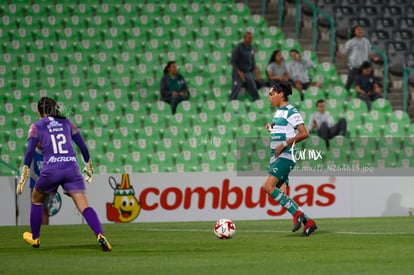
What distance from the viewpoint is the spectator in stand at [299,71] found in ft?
83.2

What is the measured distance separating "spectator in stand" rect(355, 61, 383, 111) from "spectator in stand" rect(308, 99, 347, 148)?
2.21m

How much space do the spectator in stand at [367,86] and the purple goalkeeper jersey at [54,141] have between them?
14.2 meters

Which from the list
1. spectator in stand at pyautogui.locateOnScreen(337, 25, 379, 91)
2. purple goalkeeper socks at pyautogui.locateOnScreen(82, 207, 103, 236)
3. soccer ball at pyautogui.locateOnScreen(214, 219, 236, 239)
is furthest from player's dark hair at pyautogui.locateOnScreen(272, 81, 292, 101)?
spectator in stand at pyautogui.locateOnScreen(337, 25, 379, 91)

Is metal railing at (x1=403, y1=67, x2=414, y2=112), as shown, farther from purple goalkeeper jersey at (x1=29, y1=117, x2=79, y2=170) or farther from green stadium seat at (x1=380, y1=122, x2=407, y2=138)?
purple goalkeeper jersey at (x1=29, y1=117, x2=79, y2=170)

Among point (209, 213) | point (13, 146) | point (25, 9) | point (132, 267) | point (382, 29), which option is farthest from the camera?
point (382, 29)

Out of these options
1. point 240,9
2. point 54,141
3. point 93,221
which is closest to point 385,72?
point 240,9

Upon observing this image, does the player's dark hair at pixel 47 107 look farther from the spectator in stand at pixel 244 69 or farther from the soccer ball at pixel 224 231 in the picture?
the spectator in stand at pixel 244 69

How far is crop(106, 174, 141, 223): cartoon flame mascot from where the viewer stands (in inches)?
840

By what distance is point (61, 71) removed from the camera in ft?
83.8

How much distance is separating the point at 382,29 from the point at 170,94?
25.5 ft

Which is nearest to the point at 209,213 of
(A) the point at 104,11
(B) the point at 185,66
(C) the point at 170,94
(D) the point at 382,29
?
(C) the point at 170,94

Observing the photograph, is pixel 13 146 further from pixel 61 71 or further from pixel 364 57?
pixel 364 57

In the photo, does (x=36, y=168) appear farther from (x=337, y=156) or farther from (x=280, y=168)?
(x=280, y=168)

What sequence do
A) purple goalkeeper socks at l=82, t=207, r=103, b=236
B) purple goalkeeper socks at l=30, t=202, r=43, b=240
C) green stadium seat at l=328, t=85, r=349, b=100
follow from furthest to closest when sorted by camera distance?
green stadium seat at l=328, t=85, r=349, b=100, purple goalkeeper socks at l=30, t=202, r=43, b=240, purple goalkeeper socks at l=82, t=207, r=103, b=236
